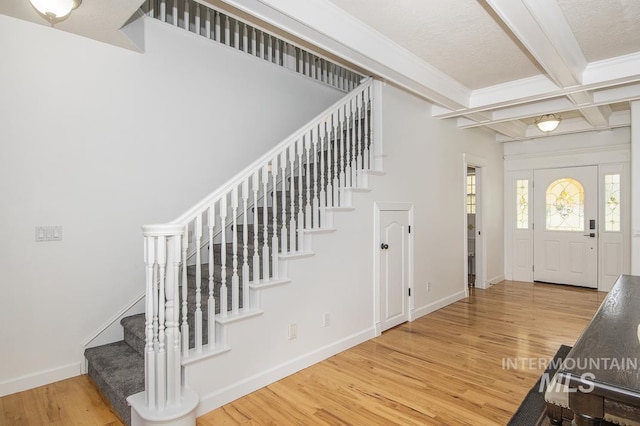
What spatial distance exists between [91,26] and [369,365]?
3545mm

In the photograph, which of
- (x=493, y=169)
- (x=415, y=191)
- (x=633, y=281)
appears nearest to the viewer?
(x=633, y=281)

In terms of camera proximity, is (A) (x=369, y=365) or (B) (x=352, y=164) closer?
(A) (x=369, y=365)

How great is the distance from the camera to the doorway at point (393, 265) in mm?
4082

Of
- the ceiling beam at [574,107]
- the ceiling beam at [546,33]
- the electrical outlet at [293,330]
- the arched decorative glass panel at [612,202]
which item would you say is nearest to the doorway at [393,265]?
the electrical outlet at [293,330]

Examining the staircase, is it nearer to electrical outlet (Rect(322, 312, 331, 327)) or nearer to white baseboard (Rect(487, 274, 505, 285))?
electrical outlet (Rect(322, 312, 331, 327))

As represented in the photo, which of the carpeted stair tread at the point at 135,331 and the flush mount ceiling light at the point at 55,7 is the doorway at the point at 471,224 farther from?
the flush mount ceiling light at the point at 55,7

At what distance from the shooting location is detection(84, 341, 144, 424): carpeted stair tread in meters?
2.40

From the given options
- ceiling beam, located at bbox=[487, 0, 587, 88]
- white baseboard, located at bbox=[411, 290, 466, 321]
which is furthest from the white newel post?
white baseboard, located at bbox=[411, 290, 466, 321]

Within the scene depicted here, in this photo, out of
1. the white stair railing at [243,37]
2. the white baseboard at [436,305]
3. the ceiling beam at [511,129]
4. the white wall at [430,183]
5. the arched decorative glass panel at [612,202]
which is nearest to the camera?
the white stair railing at [243,37]

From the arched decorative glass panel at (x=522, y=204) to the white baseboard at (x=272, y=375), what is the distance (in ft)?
14.8

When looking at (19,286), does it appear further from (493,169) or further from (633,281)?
(493,169)

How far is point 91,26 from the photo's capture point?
2781 millimetres

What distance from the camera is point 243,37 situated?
4121 millimetres

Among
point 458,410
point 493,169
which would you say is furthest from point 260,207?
point 493,169
